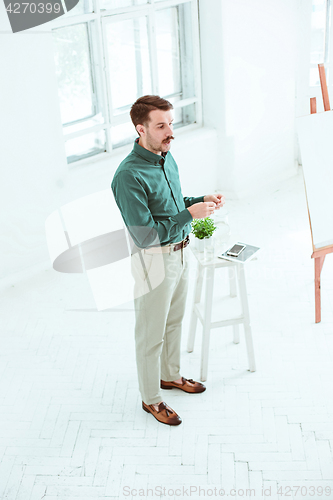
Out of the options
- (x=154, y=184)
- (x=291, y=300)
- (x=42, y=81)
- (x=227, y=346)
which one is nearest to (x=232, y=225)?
(x=291, y=300)

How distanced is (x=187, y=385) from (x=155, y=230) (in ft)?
3.82

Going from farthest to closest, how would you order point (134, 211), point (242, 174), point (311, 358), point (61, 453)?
point (242, 174), point (311, 358), point (61, 453), point (134, 211)

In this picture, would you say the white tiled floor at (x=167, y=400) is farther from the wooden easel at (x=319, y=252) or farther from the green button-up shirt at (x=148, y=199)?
the green button-up shirt at (x=148, y=199)

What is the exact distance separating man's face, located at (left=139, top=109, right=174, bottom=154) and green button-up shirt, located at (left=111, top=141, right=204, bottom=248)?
0.14 feet

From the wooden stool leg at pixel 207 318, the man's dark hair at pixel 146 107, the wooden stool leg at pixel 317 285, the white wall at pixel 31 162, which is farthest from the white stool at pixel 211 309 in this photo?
the white wall at pixel 31 162

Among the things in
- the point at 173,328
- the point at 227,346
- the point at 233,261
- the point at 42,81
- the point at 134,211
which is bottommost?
the point at 227,346

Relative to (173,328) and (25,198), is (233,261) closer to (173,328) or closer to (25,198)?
(173,328)

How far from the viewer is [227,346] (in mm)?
3752

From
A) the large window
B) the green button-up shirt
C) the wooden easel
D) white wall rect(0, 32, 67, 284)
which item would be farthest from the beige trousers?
the large window

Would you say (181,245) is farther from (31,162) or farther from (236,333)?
(31,162)

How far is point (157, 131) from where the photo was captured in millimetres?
2689

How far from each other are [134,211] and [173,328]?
0.88 m

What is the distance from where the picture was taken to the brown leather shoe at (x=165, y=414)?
3104 millimetres

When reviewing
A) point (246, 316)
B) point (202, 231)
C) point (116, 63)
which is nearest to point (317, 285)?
point (246, 316)
